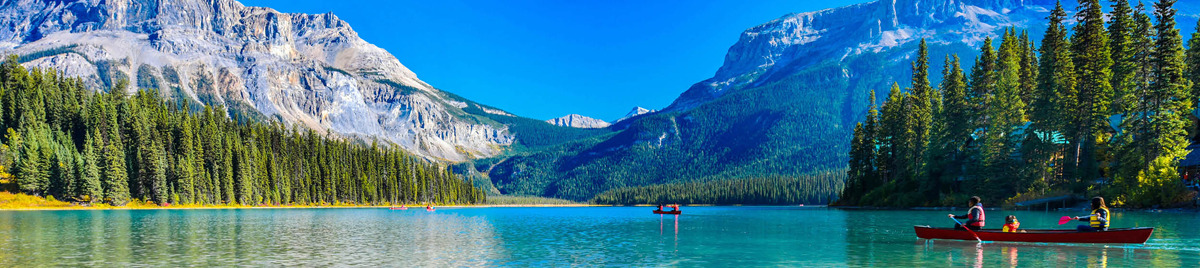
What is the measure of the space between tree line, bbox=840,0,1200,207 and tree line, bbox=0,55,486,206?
10986cm

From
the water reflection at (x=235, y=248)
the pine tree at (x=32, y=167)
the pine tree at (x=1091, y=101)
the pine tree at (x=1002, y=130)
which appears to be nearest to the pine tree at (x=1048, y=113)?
the pine tree at (x=1091, y=101)

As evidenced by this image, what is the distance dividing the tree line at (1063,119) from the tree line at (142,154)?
110 m

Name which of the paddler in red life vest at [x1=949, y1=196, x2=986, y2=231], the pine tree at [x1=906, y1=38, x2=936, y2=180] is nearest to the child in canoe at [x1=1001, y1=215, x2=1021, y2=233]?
the paddler in red life vest at [x1=949, y1=196, x2=986, y2=231]

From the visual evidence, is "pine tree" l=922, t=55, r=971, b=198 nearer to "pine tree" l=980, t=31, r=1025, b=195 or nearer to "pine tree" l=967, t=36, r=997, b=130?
"pine tree" l=967, t=36, r=997, b=130

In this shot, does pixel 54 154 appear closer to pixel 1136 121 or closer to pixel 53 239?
pixel 53 239

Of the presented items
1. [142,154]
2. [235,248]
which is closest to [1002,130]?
[235,248]

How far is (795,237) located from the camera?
145ft

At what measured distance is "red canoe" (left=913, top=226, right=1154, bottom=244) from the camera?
32281 millimetres

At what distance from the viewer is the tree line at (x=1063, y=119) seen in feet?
220

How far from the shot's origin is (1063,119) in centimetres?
7619

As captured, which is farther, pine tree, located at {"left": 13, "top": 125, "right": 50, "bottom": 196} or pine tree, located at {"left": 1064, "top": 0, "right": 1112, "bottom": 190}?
pine tree, located at {"left": 13, "top": 125, "right": 50, "bottom": 196}

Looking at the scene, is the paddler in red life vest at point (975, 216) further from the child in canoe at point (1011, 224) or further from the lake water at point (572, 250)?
the child in canoe at point (1011, 224)

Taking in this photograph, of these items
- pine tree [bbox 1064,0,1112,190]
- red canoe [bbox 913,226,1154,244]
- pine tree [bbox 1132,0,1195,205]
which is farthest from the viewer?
pine tree [bbox 1064,0,1112,190]

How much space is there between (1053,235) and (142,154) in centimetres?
12532
